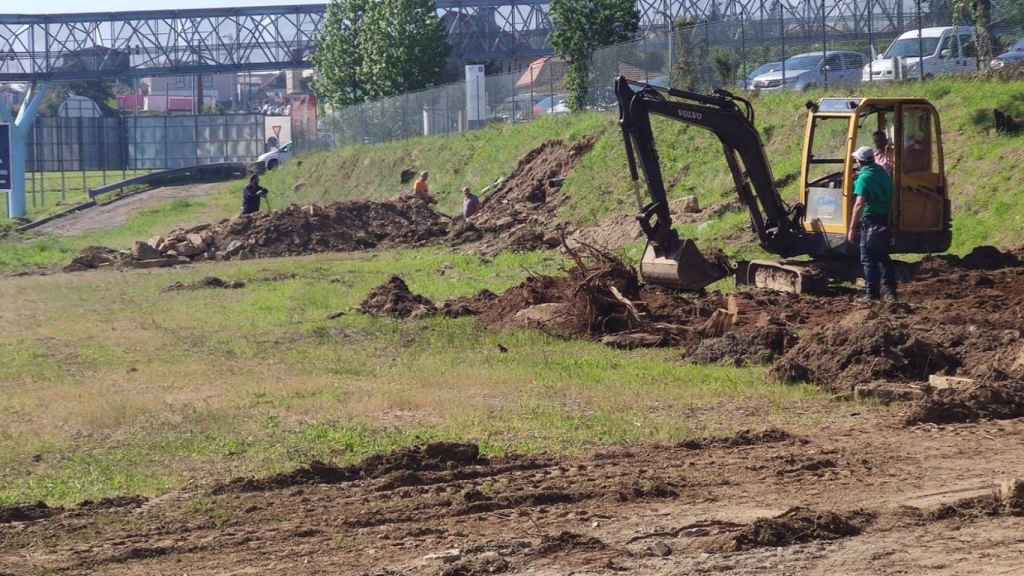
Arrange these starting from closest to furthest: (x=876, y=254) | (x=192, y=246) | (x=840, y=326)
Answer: (x=840, y=326), (x=876, y=254), (x=192, y=246)

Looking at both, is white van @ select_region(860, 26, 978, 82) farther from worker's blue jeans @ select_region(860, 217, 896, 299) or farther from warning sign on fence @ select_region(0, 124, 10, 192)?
warning sign on fence @ select_region(0, 124, 10, 192)

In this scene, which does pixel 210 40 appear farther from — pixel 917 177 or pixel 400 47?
pixel 917 177

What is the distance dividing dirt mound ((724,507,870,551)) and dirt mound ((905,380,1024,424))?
11.7 feet

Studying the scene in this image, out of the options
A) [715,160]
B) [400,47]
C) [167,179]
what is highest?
[400,47]

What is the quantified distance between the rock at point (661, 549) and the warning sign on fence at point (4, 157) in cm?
4964

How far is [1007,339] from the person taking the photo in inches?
537

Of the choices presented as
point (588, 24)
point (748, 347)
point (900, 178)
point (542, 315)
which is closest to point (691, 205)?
point (900, 178)

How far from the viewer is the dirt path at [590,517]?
765cm

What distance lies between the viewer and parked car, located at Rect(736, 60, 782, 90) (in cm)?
3766

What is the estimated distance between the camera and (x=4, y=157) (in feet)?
178

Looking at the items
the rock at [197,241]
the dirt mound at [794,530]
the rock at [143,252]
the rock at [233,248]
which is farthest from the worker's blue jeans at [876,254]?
the rock at [197,241]

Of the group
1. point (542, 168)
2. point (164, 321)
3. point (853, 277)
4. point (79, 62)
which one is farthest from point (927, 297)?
point (79, 62)

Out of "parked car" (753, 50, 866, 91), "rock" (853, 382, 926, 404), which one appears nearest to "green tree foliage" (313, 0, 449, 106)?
"parked car" (753, 50, 866, 91)

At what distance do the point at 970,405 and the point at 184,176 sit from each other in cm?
6896
